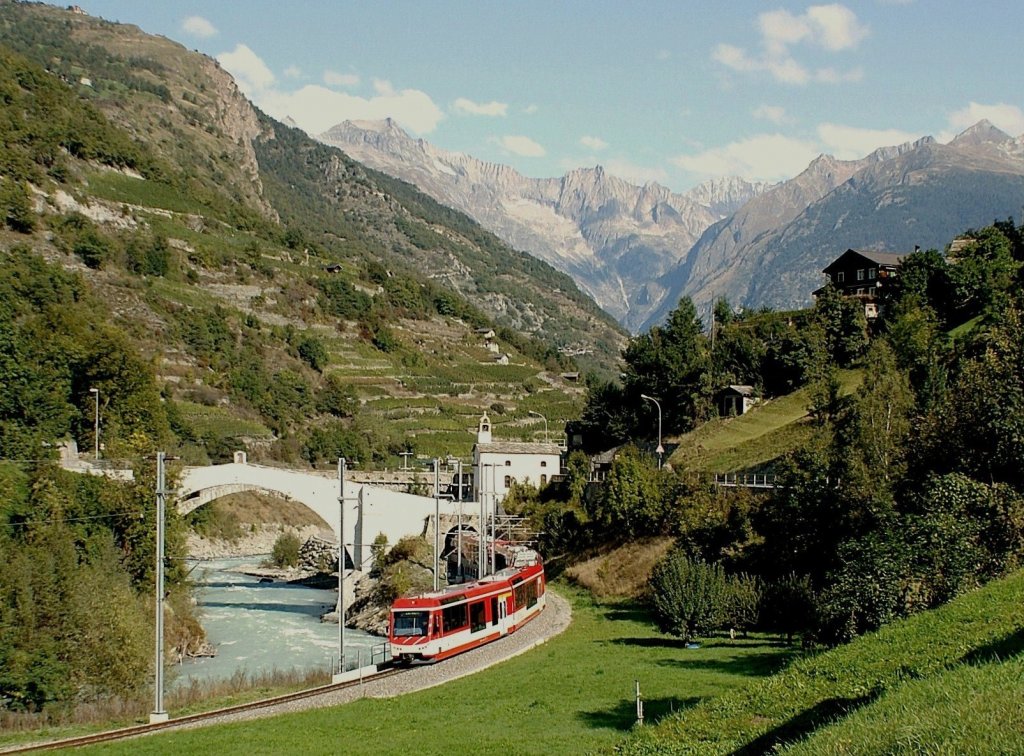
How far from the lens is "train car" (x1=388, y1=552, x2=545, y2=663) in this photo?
3434 cm

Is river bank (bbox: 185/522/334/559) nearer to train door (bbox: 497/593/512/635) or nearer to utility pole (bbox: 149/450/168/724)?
train door (bbox: 497/593/512/635)

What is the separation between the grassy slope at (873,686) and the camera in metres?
11.9

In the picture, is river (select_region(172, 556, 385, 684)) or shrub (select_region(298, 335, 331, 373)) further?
shrub (select_region(298, 335, 331, 373))

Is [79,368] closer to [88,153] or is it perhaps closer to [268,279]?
[268,279]

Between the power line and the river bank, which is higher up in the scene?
the power line

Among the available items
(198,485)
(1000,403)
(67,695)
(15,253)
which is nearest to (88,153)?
(15,253)

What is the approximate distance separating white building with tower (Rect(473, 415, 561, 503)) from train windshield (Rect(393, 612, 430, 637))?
1393 inches

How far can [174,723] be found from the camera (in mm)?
25547

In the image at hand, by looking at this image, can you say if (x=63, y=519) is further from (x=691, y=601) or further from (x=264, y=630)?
(x=691, y=601)

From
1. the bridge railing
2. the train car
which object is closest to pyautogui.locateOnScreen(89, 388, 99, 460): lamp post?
the train car

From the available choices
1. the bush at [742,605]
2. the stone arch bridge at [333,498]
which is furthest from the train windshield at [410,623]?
the stone arch bridge at [333,498]

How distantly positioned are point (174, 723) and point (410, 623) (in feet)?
33.2

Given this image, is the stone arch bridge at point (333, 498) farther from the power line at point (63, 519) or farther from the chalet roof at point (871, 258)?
the chalet roof at point (871, 258)

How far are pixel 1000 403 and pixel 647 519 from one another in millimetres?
23364
